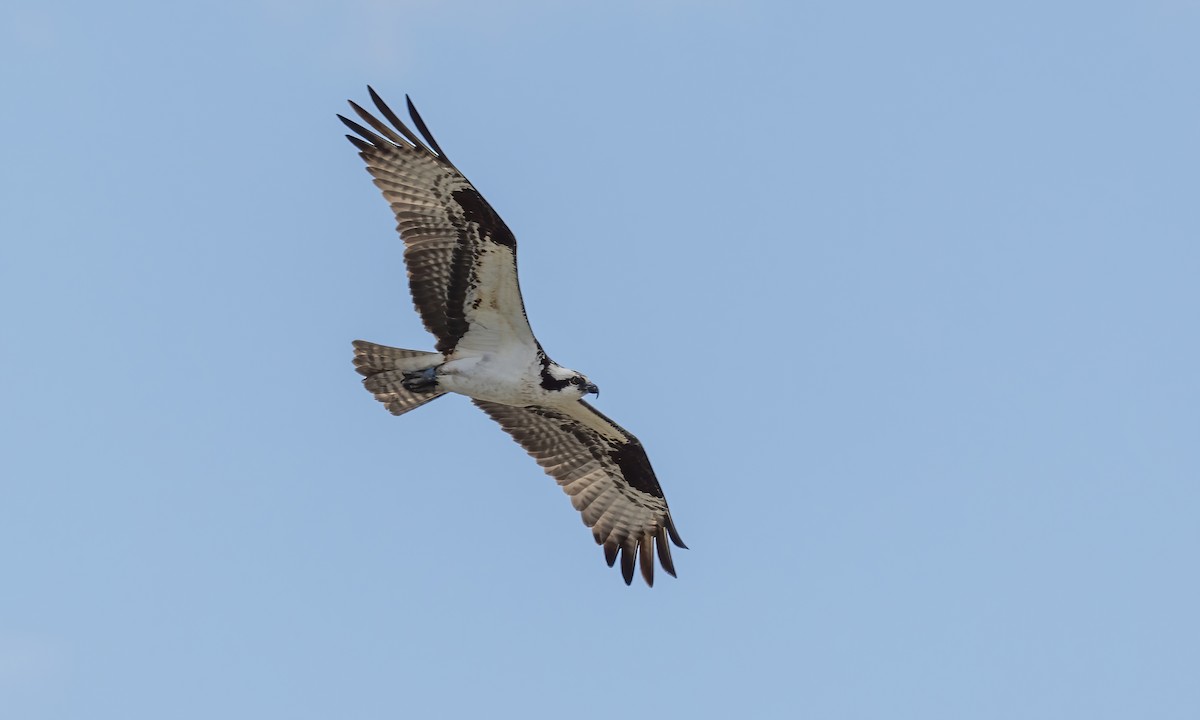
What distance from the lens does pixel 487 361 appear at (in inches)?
602

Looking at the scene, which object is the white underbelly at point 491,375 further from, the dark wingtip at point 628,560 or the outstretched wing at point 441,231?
the dark wingtip at point 628,560

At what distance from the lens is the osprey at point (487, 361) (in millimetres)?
14672

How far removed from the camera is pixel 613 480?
55.8 feet

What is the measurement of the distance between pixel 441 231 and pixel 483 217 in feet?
1.36

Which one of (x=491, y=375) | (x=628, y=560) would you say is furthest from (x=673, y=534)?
(x=491, y=375)

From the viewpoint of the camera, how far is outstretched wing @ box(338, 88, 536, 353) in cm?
1458

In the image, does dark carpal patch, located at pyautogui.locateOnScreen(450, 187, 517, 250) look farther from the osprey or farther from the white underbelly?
the white underbelly

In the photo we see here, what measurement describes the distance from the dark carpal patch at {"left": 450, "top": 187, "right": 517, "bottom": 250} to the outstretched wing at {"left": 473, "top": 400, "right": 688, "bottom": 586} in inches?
105

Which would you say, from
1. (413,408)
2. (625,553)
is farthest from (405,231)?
(625,553)

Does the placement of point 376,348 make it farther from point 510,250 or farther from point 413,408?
point 510,250

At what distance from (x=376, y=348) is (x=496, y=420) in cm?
199

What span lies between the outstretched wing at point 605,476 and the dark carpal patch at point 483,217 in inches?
105

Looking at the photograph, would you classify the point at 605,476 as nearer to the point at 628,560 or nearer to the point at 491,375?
the point at 628,560

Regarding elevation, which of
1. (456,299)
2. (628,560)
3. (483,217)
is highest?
(483,217)
